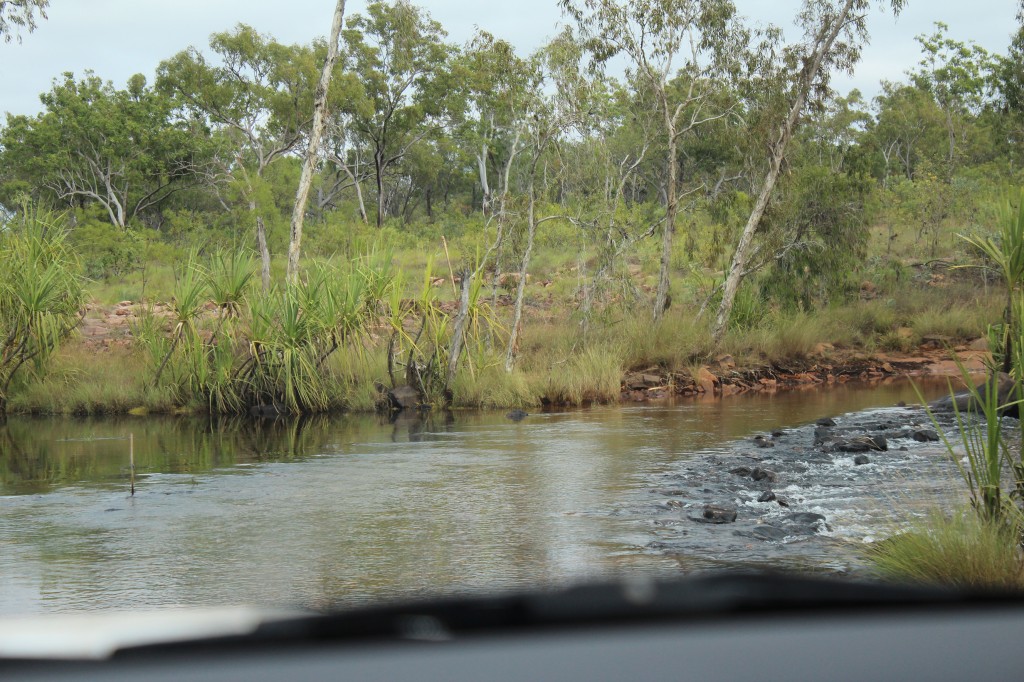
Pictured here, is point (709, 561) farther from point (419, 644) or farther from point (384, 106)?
point (384, 106)

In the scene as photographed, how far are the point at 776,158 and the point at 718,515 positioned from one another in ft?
48.7

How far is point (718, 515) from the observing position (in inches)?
274

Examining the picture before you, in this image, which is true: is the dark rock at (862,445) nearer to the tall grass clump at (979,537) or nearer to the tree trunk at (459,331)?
the tall grass clump at (979,537)

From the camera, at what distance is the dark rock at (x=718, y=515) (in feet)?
22.7

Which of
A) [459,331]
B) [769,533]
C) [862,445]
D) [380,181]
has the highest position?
[380,181]

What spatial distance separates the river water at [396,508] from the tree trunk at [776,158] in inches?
270

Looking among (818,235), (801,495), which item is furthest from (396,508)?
(818,235)

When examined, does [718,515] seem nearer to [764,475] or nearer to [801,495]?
[801,495]

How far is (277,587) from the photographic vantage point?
5289mm

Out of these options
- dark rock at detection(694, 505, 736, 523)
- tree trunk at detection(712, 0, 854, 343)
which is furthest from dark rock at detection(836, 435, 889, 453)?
tree trunk at detection(712, 0, 854, 343)

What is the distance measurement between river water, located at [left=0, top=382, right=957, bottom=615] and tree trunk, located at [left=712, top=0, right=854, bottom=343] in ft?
22.5

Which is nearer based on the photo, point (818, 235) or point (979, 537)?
point (979, 537)

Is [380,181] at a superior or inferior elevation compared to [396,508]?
superior

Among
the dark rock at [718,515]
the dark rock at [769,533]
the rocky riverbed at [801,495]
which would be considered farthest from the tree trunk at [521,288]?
the dark rock at [769,533]
